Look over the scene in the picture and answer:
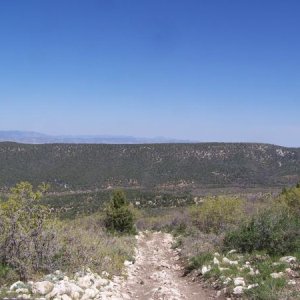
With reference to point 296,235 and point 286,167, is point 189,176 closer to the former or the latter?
point 286,167

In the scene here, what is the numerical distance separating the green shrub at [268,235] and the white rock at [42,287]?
24.8 ft

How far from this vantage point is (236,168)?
124125 millimetres

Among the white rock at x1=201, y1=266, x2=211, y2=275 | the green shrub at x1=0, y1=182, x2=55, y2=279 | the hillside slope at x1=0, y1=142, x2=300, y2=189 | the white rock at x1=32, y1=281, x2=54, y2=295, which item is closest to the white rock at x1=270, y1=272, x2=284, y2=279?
the white rock at x1=201, y1=266, x2=211, y2=275

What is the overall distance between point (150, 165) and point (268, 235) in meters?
109

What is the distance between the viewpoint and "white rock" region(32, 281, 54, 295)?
9477mm

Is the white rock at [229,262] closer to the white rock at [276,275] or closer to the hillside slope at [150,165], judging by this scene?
the white rock at [276,275]

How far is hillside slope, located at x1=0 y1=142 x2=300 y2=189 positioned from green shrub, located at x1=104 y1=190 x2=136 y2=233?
2869 inches

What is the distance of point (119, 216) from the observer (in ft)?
128

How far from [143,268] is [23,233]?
5.77 m

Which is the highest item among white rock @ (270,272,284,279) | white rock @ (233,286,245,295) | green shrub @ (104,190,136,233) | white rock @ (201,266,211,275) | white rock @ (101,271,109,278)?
white rock @ (270,272,284,279)

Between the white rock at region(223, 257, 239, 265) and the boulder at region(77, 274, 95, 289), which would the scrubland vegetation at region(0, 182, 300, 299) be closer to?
the white rock at region(223, 257, 239, 265)

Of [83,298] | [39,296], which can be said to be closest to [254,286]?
[83,298]

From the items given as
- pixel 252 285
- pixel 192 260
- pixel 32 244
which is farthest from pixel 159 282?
pixel 32 244

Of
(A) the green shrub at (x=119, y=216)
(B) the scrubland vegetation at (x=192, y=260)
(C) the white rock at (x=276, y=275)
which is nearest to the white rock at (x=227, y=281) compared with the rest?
(B) the scrubland vegetation at (x=192, y=260)
